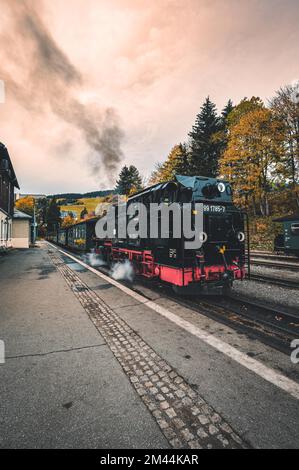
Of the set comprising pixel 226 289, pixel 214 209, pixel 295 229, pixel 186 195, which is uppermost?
pixel 186 195

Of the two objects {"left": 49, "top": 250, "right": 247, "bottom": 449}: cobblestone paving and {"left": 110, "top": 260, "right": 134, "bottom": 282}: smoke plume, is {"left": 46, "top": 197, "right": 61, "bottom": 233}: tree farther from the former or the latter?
{"left": 49, "top": 250, "right": 247, "bottom": 449}: cobblestone paving

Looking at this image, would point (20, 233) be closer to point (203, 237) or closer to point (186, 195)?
point (186, 195)

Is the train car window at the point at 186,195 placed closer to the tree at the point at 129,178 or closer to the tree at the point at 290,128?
the tree at the point at 290,128

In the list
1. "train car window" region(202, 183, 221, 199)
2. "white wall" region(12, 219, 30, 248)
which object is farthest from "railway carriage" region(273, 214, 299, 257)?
"white wall" region(12, 219, 30, 248)

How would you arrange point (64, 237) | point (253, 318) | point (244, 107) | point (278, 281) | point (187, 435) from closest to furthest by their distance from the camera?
point (187, 435) < point (253, 318) < point (278, 281) < point (244, 107) < point (64, 237)

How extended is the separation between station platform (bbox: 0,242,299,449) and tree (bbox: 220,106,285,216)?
2238 cm

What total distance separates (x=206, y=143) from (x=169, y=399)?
1278 inches

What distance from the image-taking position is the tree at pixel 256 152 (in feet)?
73.5

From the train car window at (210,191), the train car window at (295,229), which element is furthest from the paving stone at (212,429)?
the train car window at (295,229)

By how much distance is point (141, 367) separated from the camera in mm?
3264

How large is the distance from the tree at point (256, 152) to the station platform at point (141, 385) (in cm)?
2238

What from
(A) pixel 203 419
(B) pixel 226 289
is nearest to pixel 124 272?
(B) pixel 226 289

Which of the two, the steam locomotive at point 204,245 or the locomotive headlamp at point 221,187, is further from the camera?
the locomotive headlamp at point 221,187

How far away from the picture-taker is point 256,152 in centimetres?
2302
